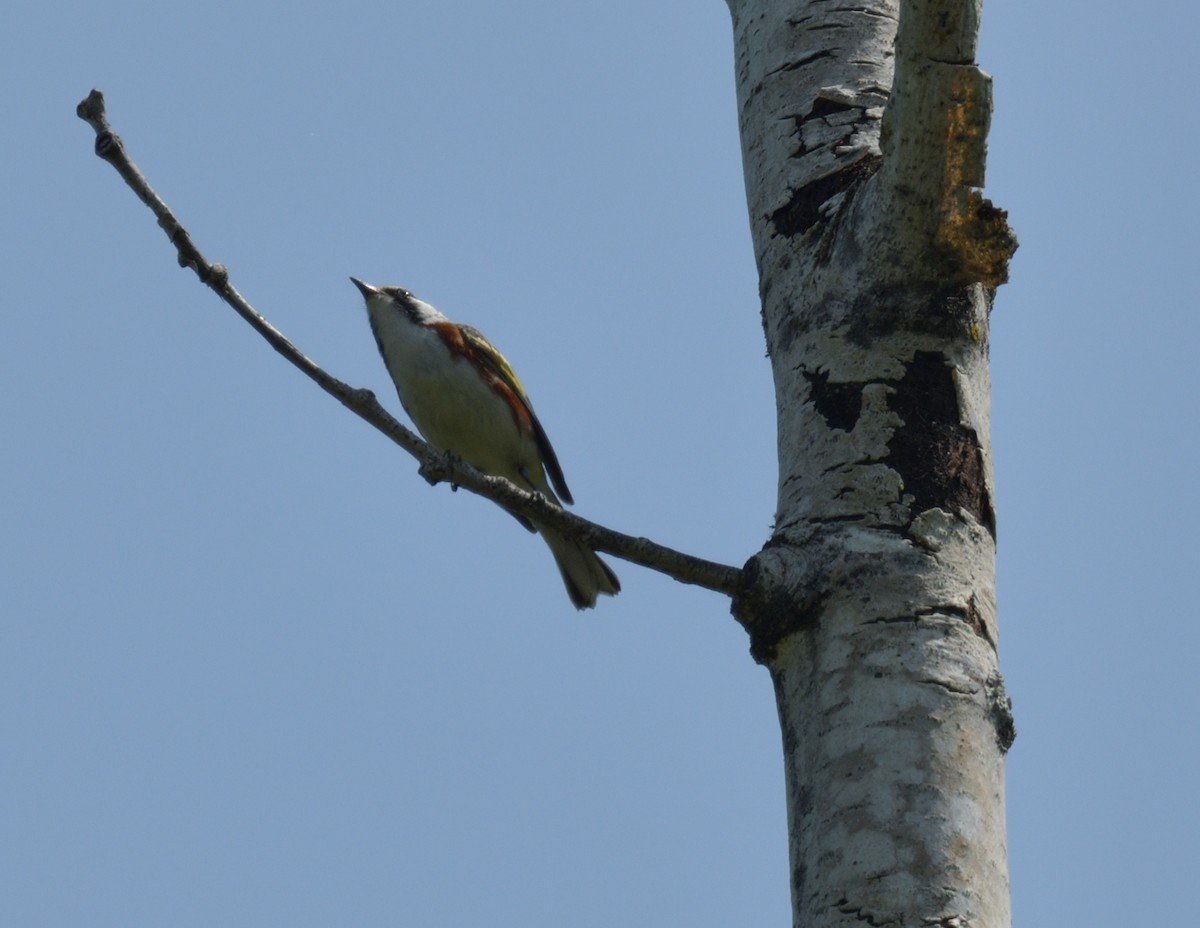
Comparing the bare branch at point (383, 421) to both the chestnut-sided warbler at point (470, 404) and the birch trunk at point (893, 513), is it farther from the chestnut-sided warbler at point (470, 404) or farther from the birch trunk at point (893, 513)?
the chestnut-sided warbler at point (470, 404)

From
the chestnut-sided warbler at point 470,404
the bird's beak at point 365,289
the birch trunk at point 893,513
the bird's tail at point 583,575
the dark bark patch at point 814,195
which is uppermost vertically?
the bird's beak at point 365,289

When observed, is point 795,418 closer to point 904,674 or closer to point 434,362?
point 904,674

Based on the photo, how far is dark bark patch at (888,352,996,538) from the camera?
10.7 ft

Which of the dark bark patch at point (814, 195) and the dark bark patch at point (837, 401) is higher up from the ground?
the dark bark patch at point (814, 195)

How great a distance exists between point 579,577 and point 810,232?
4.05 m

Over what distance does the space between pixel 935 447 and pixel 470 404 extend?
4582 millimetres

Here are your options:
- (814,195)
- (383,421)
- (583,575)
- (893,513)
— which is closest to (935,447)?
(893,513)

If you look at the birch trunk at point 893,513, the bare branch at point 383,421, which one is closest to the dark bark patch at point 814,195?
the birch trunk at point 893,513

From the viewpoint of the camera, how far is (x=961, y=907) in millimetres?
2613

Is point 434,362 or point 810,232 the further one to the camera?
point 434,362

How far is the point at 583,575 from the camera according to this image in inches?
299

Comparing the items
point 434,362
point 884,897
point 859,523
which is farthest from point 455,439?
point 884,897

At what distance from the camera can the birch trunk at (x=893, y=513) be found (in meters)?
2.73

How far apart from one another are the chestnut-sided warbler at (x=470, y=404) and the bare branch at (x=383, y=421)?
4002mm
